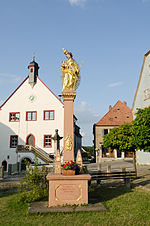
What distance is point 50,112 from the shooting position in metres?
28.9

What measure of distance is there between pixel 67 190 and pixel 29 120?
22937 mm

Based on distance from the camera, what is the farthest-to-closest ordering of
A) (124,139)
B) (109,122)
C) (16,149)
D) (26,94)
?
(109,122), (26,94), (16,149), (124,139)

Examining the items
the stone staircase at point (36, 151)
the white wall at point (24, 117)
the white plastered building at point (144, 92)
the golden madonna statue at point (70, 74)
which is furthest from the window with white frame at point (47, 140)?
the golden madonna statue at point (70, 74)

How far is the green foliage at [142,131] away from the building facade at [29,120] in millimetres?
15838

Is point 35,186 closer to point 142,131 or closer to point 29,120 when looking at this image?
point 142,131

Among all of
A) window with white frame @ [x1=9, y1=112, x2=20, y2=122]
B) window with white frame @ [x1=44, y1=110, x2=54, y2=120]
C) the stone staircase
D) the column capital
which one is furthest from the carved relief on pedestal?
window with white frame @ [x1=9, y1=112, x2=20, y2=122]

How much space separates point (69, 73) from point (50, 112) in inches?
781

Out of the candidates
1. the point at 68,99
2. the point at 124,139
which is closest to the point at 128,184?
the point at 124,139

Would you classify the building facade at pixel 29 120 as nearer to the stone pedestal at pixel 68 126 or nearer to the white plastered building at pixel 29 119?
the white plastered building at pixel 29 119

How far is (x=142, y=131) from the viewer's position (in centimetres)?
1258

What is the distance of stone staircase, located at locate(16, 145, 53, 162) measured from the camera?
25898 mm

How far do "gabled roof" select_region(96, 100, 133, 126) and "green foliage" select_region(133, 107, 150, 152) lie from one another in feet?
74.2

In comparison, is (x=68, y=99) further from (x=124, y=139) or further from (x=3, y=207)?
(x=124, y=139)

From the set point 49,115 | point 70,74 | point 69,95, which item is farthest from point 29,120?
point 69,95
